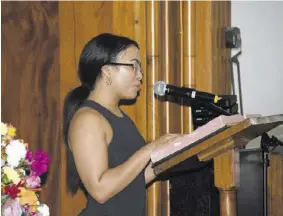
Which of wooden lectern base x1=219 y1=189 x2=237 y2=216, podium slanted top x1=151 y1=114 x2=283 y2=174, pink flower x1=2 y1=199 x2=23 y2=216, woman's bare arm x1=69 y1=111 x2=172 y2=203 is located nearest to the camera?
pink flower x1=2 y1=199 x2=23 y2=216

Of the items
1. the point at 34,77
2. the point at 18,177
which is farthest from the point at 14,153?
the point at 34,77

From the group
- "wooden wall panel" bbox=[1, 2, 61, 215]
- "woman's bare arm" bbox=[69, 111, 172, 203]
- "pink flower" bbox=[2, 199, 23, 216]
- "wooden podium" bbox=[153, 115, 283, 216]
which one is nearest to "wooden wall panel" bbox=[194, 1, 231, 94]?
"wooden wall panel" bbox=[1, 2, 61, 215]

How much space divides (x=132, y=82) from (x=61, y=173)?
0.80m

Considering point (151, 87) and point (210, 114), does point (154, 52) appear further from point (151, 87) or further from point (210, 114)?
point (210, 114)

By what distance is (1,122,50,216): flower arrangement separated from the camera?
106 centimetres

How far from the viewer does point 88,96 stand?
1.84 m

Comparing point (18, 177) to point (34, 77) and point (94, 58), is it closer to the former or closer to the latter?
point (94, 58)

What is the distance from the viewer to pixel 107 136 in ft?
5.54

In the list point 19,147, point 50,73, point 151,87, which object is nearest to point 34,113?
point 50,73

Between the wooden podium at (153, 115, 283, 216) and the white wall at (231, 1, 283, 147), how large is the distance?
2.04m

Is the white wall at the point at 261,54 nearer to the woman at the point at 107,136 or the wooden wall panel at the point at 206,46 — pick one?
the wooden wall panel at the point at 206,46

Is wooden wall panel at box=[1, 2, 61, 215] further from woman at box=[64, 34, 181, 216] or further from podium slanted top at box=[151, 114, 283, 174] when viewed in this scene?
podium slanted top at box=[151, 114, 283, 174]

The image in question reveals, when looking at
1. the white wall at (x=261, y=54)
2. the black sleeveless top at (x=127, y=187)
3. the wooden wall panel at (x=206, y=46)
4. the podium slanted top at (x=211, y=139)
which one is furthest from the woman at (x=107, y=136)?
the white wall at (x=261, y=54)

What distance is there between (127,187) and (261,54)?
7.38 ft
